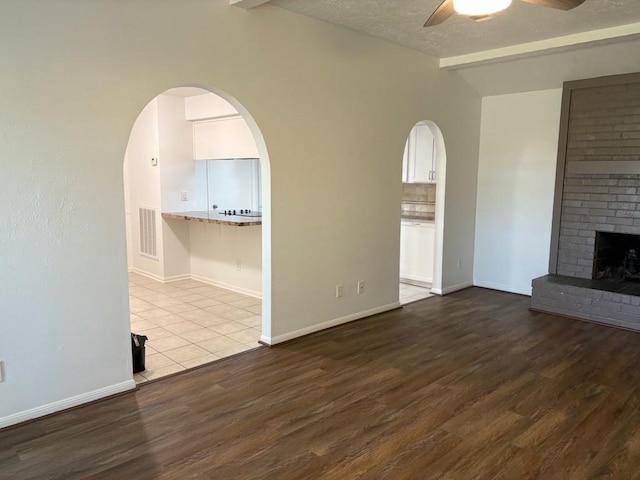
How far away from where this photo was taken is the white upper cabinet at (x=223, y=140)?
5625 millimetres

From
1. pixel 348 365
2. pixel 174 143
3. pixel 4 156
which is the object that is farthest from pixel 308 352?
pixel 174 143

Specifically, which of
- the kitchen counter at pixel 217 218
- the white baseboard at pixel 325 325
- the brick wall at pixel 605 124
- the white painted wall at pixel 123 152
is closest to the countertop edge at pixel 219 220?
the kitchen counter at pixel 217 218

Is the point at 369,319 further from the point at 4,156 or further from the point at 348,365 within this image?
the point at 4,156

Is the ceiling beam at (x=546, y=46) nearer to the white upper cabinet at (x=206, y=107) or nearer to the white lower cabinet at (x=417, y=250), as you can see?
the white lower cabinet at (x=417, y=250)

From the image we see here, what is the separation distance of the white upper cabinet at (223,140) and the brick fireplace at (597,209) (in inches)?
135

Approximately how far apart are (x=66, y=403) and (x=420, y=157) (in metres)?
5.04

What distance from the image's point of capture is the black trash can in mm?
3455

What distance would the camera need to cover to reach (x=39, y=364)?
281 cm

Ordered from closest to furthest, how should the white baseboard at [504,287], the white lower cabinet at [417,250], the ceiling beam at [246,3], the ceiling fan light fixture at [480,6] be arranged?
the ceiling fan light fixture at [480,6]
the ceiling beam at [246,3]
the white baseboard at [504,287]
the white lower cabinet at [417,250]

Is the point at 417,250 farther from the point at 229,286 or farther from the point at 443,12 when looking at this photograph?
the point at 443,12

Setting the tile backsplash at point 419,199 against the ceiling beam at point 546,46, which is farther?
the tile backsplash at point 419,199

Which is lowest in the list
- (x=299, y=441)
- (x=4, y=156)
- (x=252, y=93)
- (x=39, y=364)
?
(x=299, y=441)

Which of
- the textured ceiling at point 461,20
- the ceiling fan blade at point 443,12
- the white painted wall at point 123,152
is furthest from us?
the textured ceiling at point 461,20

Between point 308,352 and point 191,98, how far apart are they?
3.95 m
